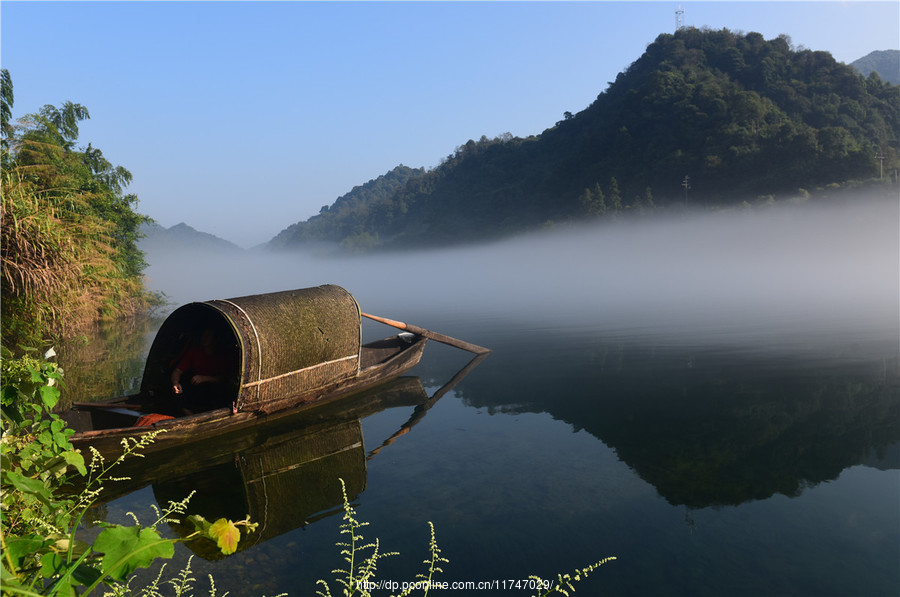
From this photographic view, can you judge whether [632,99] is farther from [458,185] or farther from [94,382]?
[94,382]

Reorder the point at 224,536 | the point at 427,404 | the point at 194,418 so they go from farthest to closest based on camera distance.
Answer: the point at 427,404, the point at 194,418, the point at 224,536

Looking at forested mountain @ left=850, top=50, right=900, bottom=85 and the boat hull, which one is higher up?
forested mountain @ left=850, top=50, right=900, bottom=85

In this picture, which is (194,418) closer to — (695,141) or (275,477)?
(275,477)

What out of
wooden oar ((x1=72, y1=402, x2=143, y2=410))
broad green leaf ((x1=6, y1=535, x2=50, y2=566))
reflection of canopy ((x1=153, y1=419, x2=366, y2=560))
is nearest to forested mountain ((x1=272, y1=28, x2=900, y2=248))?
reflection of canopy ((x1=153, y1=419, x2=366, y2=560))

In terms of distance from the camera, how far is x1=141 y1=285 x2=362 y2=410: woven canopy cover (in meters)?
9.16

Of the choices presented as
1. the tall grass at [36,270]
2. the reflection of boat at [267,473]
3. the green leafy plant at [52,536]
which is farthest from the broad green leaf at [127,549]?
the tall grass at [36,270]

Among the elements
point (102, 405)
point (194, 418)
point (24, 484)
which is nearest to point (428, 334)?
point (194, 418)

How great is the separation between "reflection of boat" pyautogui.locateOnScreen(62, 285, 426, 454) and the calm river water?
1.63ft

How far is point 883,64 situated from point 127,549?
247m

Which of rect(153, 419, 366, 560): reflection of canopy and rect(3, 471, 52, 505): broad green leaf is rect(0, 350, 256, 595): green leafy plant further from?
rect(153, 419, 366, 560): reflection of canopy

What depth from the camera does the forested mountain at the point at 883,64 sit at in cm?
17575

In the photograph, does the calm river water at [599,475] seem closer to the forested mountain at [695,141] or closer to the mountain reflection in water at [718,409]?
the mountain reflection in water at [718,409]

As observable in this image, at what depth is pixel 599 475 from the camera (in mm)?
7766

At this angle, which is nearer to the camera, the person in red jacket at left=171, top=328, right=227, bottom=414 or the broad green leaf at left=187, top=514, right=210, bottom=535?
the broad green leaf at left=187, top=514, right=210, bottom=535
